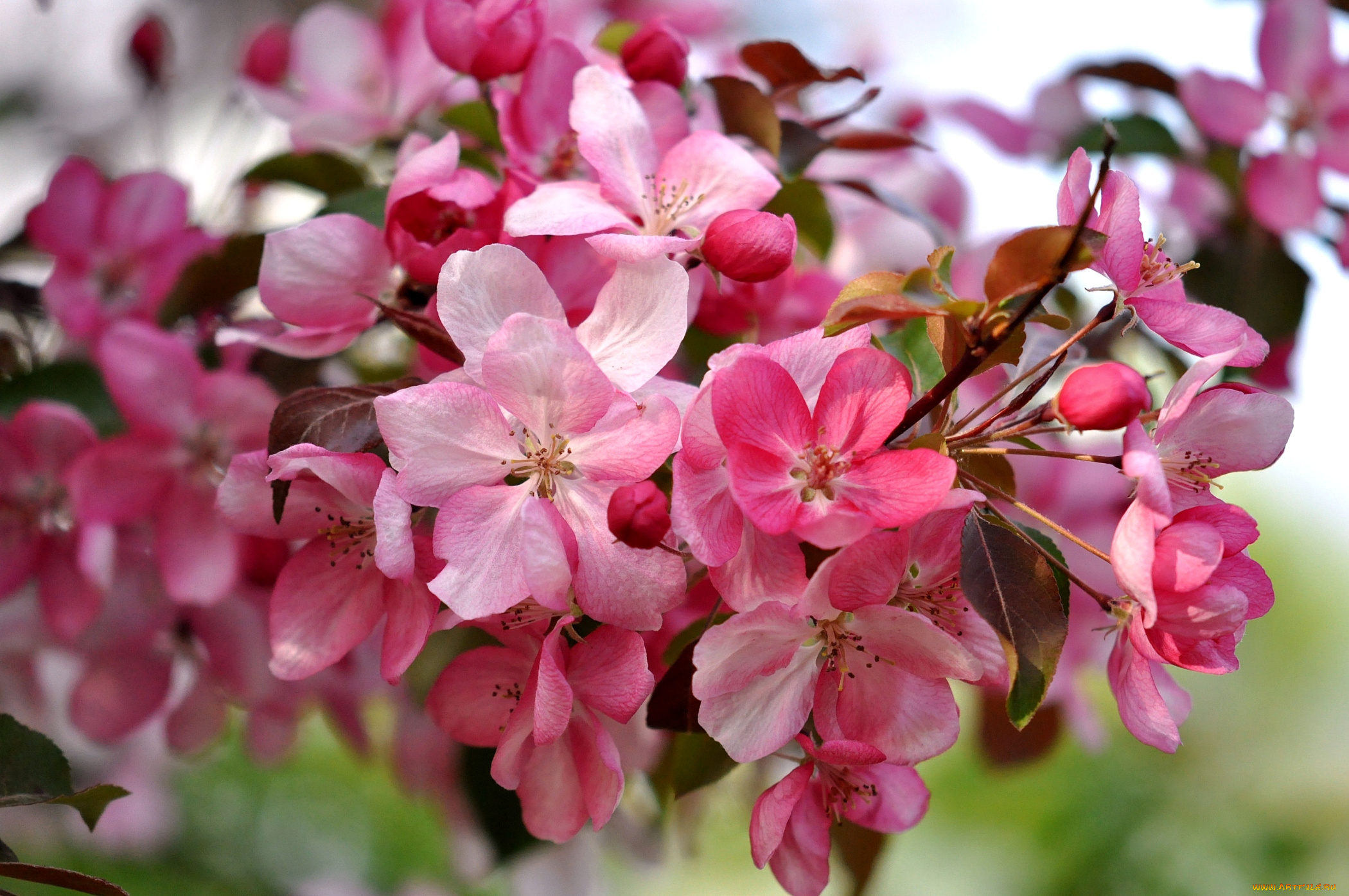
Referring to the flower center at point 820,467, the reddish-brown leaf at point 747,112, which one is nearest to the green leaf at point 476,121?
the reddish-brown leaf at point 747,112

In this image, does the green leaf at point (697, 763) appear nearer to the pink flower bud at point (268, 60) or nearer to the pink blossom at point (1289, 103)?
the pink blossom at point (1289, 103)

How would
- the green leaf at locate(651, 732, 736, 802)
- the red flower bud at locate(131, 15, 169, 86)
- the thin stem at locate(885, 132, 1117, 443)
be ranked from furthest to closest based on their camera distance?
the red flower bud at locate(131, 15, 169, 86) → the green leaf at locate(651, 732, 736, 802) → the thin stem at locate(885, 132, 1117, 443)

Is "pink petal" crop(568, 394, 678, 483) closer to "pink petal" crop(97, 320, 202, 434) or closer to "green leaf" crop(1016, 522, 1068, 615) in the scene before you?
"green leaf" crop(1016, 522, 1068, 615)

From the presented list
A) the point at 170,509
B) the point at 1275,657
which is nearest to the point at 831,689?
the point at 170,509

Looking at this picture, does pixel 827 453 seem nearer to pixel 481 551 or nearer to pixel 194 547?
pixel 481 551

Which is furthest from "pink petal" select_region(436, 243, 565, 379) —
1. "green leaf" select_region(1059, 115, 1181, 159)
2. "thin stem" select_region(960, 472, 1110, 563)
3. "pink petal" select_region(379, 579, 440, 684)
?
"green leaf" select_region(1059, 115, 1181, 159)

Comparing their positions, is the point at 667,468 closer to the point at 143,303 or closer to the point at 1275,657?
the point at 143,303
